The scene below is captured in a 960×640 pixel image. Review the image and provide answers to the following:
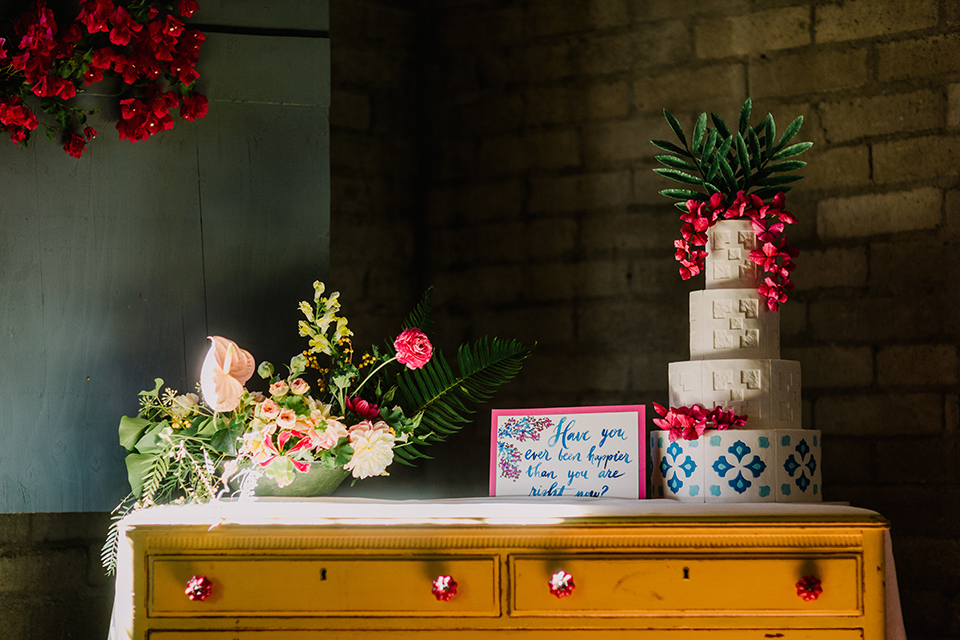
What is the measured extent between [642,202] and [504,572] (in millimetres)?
1562

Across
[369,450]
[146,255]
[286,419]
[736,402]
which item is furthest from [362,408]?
[736,402]

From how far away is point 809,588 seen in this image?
70.2 inches

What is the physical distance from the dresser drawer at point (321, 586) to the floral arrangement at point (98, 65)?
1218 millimetres

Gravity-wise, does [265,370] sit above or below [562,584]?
above

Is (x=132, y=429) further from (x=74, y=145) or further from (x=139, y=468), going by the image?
(x=74, y=145)

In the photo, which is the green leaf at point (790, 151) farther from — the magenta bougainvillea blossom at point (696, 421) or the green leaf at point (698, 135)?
the magenta bougainvillea blossom at point (696, 421)

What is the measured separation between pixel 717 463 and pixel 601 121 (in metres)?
1.49

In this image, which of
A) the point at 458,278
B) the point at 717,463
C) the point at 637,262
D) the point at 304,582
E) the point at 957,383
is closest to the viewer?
the point at 304,582

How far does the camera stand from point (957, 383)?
2576mm

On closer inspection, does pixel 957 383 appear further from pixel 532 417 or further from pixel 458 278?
pixel 458 278

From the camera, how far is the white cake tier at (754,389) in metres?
2.01

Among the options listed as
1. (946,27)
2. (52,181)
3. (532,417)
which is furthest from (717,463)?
(52,181)

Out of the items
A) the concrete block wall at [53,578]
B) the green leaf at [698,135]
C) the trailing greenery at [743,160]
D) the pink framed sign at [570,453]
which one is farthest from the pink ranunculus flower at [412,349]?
the concrete block wall at [53,578]

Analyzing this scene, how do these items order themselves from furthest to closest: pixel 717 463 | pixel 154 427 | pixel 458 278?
pixel 458 278, pixel 154 427, pixel 717 463
